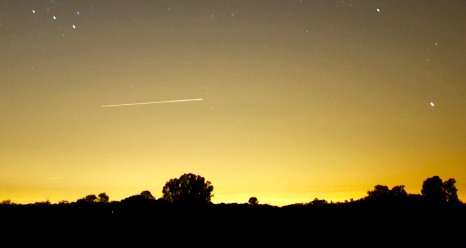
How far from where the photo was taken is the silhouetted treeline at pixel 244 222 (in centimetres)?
1703

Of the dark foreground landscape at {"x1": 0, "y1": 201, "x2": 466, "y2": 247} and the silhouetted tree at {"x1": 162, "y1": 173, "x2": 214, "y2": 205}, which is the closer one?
the dark foreground landscape at {"x1": 0, "y1": 201, "x2": 466, "y2": 247}

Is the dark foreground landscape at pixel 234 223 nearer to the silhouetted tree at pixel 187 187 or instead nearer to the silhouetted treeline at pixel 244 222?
the silhouetted treeline at pixel 244 222

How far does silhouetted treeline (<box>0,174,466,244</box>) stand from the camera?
1703 centimetres

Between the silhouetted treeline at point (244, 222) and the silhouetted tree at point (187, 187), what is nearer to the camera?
the silhouetted treeline at point (244, 222)

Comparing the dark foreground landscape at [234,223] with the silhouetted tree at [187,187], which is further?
the silhouetted tree at [187,187]

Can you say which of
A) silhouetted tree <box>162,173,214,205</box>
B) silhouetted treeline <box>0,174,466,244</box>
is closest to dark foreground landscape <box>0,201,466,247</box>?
silhouetted treeline <box>0,174,466,244</box>

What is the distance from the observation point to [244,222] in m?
19.0

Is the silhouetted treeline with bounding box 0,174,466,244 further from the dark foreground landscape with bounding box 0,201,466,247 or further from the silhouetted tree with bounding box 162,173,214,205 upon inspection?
the silhouetted tree with bounding box 162,173,214,205

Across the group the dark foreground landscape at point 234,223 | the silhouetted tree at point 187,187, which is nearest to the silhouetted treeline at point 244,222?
the dark foreground landscape at point 234,223

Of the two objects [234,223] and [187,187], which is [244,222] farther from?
[187,187]

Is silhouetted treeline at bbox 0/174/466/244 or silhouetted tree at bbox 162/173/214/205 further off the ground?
silhouetted tree at bbox 162/173/214/205

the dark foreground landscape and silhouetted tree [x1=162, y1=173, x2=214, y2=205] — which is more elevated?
silhouetted tree [x1=162, y1=173, x2=214, y2=205]

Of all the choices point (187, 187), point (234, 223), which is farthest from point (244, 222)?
point (187, 187)

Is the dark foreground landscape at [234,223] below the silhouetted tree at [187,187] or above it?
below
